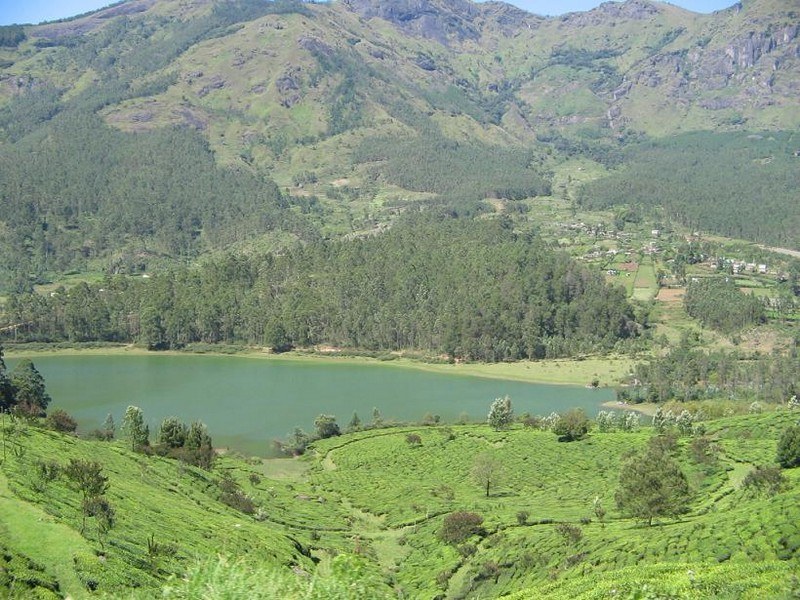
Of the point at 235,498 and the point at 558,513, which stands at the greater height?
the point at 558,513

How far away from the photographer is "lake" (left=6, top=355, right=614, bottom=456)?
309 feet

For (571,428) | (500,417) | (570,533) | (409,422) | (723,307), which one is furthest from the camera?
(723,307)

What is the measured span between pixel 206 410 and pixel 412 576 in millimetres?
60914

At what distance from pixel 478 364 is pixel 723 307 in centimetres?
4972

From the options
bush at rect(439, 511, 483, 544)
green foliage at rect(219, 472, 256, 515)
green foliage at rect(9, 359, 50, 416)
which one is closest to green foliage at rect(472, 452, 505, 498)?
bush at rect(439, 511, 483, 544)

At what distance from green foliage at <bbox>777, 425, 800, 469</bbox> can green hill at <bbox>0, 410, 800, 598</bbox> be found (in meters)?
3.30

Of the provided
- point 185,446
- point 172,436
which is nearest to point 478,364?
point 172,436

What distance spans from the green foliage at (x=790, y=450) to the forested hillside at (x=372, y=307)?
286 ft

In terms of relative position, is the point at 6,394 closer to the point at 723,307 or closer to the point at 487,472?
the point at 487,472

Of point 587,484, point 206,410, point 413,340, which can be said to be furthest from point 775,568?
point 413,340

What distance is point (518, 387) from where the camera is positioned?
116750mm

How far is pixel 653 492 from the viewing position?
133 feet

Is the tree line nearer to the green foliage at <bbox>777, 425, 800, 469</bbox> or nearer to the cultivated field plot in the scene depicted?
the cultivated field plot

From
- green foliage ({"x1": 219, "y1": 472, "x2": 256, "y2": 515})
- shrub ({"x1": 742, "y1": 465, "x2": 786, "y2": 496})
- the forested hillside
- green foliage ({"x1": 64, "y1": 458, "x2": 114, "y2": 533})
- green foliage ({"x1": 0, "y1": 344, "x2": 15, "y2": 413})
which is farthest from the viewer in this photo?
the forested hillside
